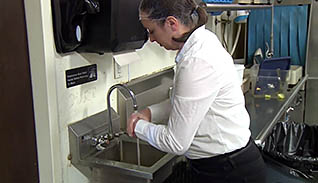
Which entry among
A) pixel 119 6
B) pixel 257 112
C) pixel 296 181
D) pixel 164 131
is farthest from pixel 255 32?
pixel 164 131

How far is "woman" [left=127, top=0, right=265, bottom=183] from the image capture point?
3.67 feet

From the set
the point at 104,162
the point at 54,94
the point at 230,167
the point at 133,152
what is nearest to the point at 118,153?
the point at 133,152

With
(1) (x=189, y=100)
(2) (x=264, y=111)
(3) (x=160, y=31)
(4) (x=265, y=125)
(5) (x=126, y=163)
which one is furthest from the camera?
(2) (x=264, y=111)

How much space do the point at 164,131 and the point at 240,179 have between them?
1.16ft

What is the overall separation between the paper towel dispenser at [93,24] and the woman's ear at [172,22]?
275mm

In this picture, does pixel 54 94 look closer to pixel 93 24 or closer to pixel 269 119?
pixel 93 24

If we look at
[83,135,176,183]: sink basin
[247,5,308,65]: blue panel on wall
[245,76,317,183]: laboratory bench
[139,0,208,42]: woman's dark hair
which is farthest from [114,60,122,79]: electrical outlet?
[247,5,308,65]: blue panel on wall

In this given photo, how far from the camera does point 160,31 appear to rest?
4.01ft

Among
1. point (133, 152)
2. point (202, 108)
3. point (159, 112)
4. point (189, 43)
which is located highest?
point (189, 43)

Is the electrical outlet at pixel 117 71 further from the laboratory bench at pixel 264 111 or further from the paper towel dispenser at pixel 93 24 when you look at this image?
the laboratory bench at pixel 264 111

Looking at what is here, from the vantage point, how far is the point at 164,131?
1185 millimetres

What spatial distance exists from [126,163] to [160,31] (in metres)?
0.63

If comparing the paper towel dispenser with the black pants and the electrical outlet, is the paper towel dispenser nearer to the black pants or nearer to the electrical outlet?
the electrical outlet

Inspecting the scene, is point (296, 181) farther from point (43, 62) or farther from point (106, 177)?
point (43, 62)
